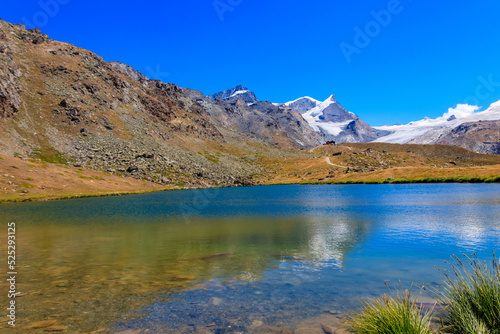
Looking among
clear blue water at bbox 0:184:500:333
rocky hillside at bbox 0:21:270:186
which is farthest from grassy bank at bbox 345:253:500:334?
rocky hillside at bbox 0:21:270:186

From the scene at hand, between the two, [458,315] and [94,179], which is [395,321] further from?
[94,179]

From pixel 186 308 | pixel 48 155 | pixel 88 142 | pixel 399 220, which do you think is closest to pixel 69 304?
pixel 186 308

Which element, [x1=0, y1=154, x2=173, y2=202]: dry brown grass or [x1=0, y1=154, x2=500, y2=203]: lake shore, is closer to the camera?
[x1=0, y1=154, x2=173, y2=202]: dry brown grass

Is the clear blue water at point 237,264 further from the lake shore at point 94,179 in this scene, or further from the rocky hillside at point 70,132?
the rocky hillside at point 70,132

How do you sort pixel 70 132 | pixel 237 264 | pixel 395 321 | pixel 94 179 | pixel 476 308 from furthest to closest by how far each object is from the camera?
pixel 70 132 → pixel 94 179 → pixel 237 264 → pixel 476 308 → pixel 395 321

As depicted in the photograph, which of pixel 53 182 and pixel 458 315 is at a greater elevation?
pixel 53 182

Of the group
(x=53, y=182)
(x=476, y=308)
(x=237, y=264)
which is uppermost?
(x=53, y=182)

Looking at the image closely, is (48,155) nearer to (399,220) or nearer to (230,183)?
(230,183)

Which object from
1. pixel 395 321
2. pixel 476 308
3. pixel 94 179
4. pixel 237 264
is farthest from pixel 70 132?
pixel 476 308

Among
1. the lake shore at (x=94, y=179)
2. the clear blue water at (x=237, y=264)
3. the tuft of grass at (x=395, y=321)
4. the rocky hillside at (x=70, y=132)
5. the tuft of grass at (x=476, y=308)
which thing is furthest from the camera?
the rocky hillside at (x=70, y=132)

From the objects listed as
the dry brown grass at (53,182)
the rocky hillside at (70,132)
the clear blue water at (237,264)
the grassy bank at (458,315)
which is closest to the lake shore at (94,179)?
the dry brown grass at (53,182)

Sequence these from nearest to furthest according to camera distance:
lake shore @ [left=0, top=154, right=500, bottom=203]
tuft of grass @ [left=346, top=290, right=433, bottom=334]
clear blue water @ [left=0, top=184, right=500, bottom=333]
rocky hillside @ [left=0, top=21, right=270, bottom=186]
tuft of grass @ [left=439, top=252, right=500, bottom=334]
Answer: tuft of grass @ [left=346, top=290, right=433, bottom=334] → tuft of grass @ [left=439, top=252, right=500, bottom=334] → clear blue water @ [left=0, top=184, right=500, bottom=333] → lake shore @ [left=0, top=154, right=500, bottom=203] → rocky hillside @ [left=0, top=21, right=270, bottom=186]

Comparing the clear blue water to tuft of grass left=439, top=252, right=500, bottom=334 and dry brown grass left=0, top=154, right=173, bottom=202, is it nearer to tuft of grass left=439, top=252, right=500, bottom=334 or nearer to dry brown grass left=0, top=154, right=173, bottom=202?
tuft of grass left=439, top=252, right=500, bottom=334

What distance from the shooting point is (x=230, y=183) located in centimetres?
16700
